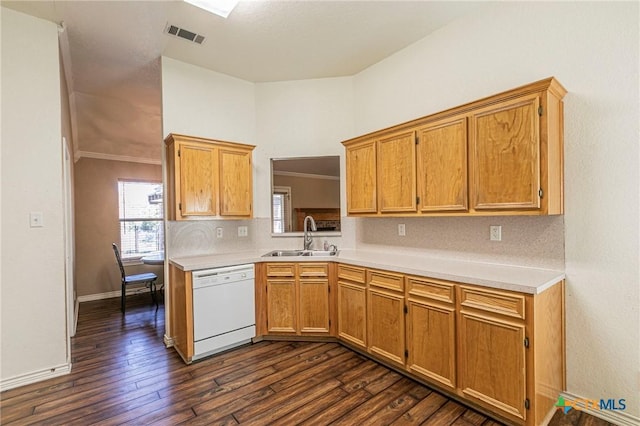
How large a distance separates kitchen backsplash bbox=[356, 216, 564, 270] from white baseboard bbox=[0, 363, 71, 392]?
3.10 meters

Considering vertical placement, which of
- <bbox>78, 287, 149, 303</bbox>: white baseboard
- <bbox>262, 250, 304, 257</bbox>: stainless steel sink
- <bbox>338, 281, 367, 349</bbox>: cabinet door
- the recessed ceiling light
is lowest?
<bbox>78, 287, 149, 303</bbox>: white baseboard

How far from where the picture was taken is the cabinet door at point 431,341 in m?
2.12

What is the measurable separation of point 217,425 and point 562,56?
134 inches

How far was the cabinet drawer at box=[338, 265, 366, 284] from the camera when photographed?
2.80 metres

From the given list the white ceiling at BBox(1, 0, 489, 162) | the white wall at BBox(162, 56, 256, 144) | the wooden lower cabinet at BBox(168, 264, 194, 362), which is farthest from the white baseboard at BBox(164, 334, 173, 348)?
the white ceiling at BBox(1, 0, 489, 162)

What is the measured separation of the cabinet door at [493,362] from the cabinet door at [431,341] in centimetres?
8

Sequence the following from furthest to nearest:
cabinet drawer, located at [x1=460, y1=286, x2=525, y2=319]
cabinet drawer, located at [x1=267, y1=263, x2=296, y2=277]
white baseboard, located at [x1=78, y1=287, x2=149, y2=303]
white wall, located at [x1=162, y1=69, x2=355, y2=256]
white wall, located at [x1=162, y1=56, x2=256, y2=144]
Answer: white baseboard, located at [x1=78, y1=287, x2=149, y2=303], white wall, located at [x1=162, y1=69, x2=355, y2=256], white wall, located at [x1=162, y1=56, x2=256, y2=144], cabinet drawer, located at [x1=267, y1=263, x2=296, y2=277], cabinet drawer, located at [x1=460, y1=286, x2=525, y2=319]

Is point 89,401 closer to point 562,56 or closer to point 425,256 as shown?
point 425,256

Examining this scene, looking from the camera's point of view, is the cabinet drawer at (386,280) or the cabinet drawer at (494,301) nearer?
the cabinet drawer at (494,301)

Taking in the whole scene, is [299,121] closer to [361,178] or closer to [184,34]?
[361,178]

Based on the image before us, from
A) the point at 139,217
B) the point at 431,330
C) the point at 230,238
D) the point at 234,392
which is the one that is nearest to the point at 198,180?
the point at 230,238

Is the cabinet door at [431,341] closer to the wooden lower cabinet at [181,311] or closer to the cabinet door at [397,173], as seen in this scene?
the cabinet door at [397,173]

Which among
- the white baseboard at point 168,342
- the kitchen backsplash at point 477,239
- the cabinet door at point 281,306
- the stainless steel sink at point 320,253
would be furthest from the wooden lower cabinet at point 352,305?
the white baseboard at point 168,342

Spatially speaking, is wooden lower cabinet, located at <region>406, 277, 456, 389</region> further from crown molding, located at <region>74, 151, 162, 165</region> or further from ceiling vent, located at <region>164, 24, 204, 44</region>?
crown molding, located at <region>74, 151, 162, 165</region>
